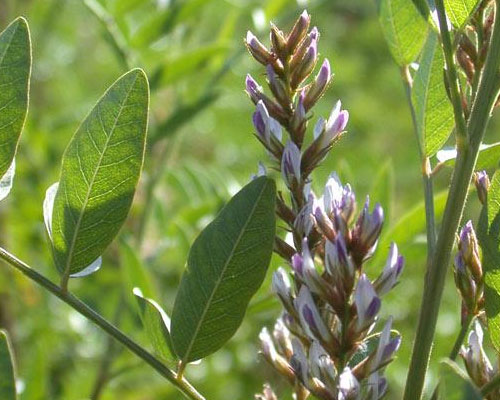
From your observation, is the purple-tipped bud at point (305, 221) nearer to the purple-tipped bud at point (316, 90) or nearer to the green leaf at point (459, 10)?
the purple-tipped bud at point (316, 90)

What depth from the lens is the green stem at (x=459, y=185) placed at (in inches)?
33.5

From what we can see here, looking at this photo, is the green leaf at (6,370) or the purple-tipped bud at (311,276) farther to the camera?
the green leaf at (6,370)

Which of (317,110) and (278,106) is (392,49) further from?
(317,110)

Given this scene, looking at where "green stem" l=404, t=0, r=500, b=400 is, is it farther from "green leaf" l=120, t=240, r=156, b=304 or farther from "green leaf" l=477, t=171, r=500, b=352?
"green leaf" l=120, t=240, r=156, b=304

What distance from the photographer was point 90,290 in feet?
7.20

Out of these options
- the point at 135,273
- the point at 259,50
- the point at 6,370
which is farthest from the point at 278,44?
the point at 135,273

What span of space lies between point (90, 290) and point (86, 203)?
1293 mm

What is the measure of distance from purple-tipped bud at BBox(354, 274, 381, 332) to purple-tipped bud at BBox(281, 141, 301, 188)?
0.35 ft

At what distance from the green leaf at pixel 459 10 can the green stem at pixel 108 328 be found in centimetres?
41

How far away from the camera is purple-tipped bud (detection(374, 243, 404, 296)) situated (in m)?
0.84

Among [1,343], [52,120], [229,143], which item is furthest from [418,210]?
[229,143]

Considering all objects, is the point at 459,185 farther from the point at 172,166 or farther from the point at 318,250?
the point at 172,166

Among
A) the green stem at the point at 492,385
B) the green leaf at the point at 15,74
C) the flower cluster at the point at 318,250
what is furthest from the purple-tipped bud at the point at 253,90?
the green stem at the point at 492,385

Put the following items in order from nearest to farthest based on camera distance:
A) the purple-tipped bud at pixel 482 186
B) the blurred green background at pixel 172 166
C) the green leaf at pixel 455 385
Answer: the green leaf at pixel 455 385 < the purple-tipped bud at pixel 482 186 < the blurred green background at pixel 172 166
